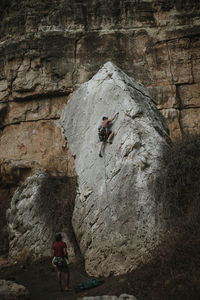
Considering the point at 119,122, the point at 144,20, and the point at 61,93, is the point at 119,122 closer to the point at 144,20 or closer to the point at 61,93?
the point at 61,93

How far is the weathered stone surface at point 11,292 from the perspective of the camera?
5.09m

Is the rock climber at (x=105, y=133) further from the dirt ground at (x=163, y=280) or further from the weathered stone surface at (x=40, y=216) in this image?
the dirt ground at (x=163, y=280)

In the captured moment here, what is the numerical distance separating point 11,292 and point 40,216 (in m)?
3.37

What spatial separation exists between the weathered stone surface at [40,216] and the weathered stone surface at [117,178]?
1.01 metres

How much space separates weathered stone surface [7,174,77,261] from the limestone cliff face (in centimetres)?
421

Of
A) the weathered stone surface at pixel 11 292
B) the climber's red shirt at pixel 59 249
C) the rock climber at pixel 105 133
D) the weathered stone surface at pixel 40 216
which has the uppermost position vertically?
the rock climber at pixel 105 133

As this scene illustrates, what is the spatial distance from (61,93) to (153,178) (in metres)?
8.79

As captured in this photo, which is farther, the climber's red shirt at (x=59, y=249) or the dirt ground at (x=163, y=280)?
the climber's red shirt at (x=59, y=249)

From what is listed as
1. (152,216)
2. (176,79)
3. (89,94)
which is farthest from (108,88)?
(176,79)

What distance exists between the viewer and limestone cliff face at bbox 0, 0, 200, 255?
529 inches

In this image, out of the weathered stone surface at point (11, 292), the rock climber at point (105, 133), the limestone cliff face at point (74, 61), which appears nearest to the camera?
the weathered stone surface at point (11, 292)

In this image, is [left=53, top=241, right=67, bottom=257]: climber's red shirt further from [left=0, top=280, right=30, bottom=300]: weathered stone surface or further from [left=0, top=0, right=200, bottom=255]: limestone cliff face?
[left=0, top=0, right=200, bottom=255]: limestone cliff face

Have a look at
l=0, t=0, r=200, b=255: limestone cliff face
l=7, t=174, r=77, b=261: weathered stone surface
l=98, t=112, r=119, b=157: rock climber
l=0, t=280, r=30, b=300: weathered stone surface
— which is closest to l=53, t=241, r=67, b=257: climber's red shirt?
l=0, t=280, r=30, b=300: weathered stone surface

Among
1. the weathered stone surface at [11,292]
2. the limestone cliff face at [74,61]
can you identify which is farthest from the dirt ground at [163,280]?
the limestone cliff face at [74,61]
